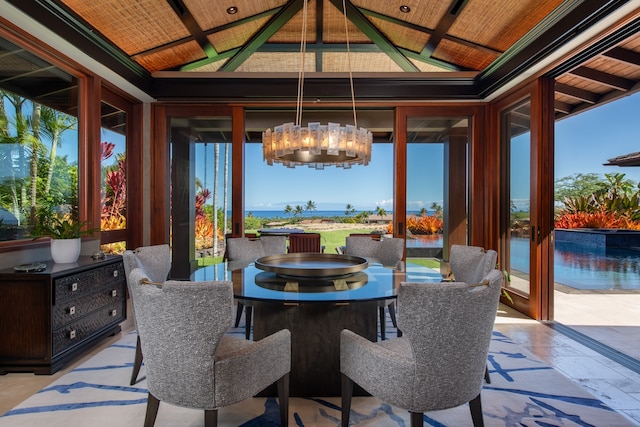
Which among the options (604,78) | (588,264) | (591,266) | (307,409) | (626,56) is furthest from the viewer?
(588,264)

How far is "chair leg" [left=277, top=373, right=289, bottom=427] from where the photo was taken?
5.47 feet

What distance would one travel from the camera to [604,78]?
438 cm

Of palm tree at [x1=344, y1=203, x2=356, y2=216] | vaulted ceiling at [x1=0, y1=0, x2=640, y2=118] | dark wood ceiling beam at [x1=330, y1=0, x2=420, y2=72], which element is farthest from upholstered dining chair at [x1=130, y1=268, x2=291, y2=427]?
palm tree at [x1=344, y1=203, x2=356, y2=216]

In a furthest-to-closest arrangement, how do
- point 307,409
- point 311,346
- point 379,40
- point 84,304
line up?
point 379,40
point 84,304
point 311,346
point 307,409

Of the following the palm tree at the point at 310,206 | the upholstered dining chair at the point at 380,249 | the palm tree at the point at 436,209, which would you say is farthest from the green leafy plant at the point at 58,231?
the palm tree at the point at 310,206

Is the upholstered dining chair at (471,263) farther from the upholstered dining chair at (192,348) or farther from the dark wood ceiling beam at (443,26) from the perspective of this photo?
the dark wood ceiling beam at (443,26)

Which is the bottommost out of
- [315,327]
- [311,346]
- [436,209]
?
[311,346]

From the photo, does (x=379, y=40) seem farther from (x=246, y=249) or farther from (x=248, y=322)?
(x=248, y=322)

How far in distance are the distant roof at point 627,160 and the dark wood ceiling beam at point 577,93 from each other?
4.96 meters

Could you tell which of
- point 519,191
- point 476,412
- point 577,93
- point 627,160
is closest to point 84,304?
point 476,412

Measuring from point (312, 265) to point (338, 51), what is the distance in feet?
10.5

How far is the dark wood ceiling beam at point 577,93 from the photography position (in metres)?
4.81

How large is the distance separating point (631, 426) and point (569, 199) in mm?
10247

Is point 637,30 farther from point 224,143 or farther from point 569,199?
point 569,199
